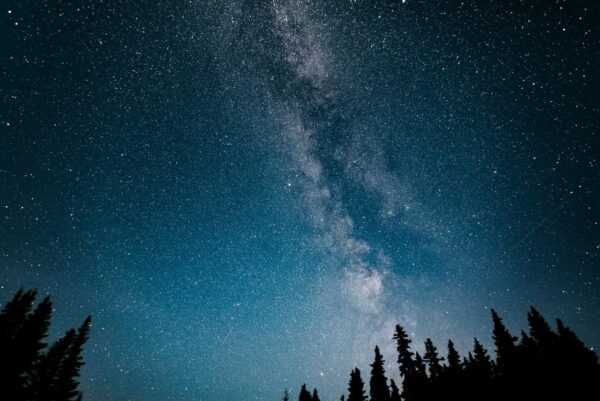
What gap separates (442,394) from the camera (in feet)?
103

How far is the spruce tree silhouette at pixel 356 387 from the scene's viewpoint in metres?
35.1

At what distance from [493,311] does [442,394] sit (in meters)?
12.9

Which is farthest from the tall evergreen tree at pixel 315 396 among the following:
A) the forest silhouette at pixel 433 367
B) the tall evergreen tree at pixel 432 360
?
the tall evergreen tree at pixel 432 360

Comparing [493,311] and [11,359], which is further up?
[493,311]

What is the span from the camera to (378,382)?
1347 inches

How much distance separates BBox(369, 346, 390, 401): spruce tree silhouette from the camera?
33.1m

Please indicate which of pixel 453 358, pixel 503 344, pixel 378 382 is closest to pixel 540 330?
pixel 503 344

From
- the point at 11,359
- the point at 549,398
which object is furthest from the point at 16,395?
the point at 549,398

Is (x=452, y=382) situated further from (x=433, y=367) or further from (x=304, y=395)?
(x=304, y=395)

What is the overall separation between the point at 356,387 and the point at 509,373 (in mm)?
16345

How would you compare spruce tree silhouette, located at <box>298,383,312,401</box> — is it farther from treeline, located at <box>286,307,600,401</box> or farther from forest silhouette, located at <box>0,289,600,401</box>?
treeline, located at <box>286,307,600,401</box>

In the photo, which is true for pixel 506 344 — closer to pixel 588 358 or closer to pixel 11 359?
pixel 588 358

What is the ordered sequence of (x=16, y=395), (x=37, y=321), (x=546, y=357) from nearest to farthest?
1. (x=16, y=395)
2. (x=37, y=321)
3. (x=546, y=357)

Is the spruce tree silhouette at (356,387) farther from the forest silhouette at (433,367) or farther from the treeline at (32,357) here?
the treeline at (32,357)
